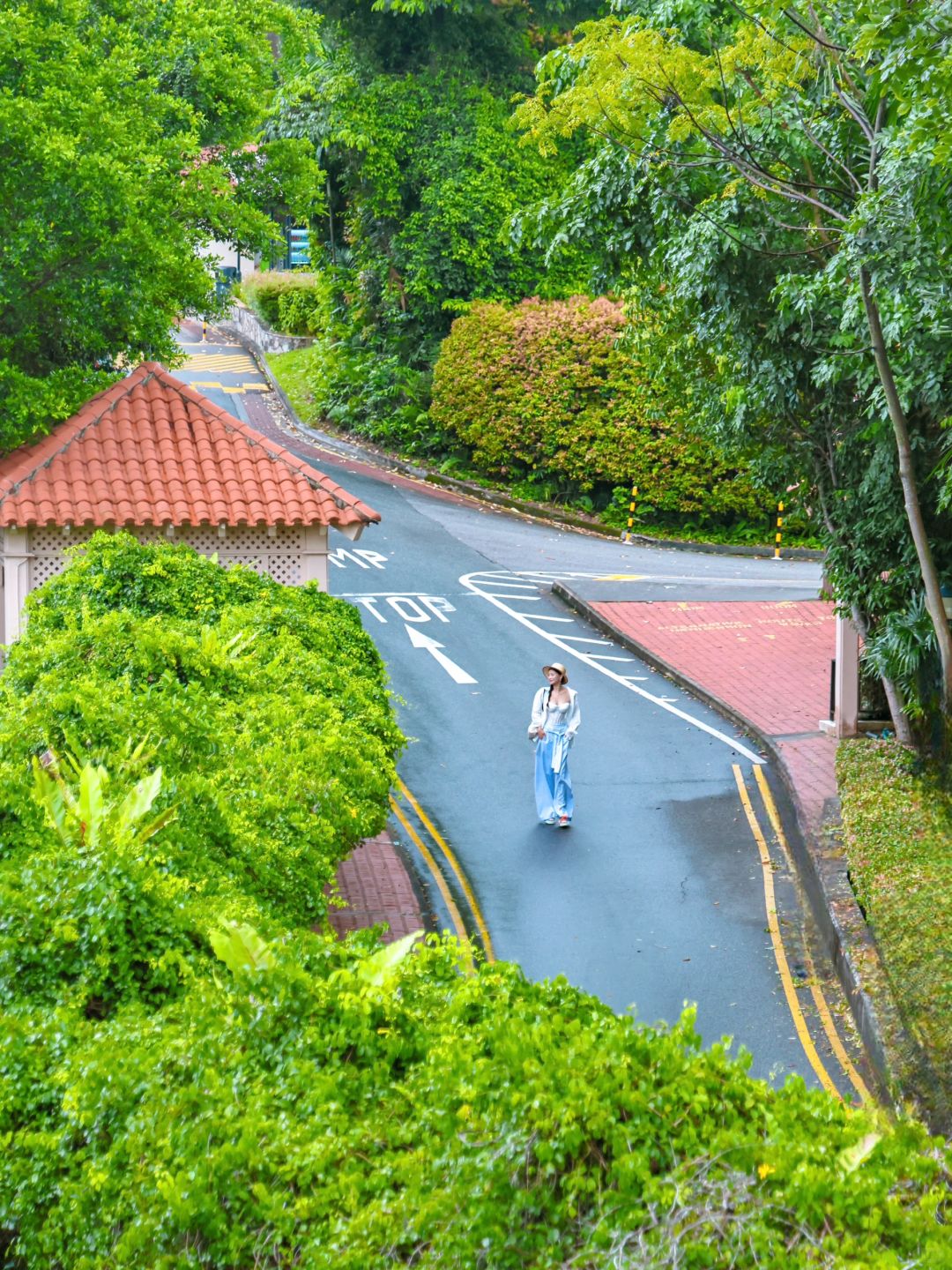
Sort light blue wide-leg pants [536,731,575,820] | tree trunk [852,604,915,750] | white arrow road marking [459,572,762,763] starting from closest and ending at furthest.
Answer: light blue wide-leg pants [536,731,575,820] → tree trunk [852,604,915,750] → white arrow road marking [459,572,762,763]

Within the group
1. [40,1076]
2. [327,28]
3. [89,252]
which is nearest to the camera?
[40,1076]

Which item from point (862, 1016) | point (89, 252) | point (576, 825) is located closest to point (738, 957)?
point (862, 1016)

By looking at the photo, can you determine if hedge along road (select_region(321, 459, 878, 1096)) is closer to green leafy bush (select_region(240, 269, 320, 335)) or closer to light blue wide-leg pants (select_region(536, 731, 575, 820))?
light blue wide-leg pants (select_region(536, 731, 575, 820))

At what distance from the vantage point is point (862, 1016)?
1027cm

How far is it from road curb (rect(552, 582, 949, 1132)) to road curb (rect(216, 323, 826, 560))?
13613 millimetres

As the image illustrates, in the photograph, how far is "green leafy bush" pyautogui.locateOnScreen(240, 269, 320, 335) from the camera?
158 feet

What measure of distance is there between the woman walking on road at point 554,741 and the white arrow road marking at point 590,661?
11.0 feet

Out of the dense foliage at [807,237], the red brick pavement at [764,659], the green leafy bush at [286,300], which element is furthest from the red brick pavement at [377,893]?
the green leafy bush at [286,300]

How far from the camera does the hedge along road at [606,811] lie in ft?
37.2

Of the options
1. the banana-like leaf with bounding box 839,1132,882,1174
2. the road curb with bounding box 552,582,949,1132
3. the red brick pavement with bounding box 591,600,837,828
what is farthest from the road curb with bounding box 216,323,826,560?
the banana-like leaf with bounding box 839,1132,882,1174

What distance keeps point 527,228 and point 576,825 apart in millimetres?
6578

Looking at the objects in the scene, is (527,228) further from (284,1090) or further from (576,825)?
(284,1090)

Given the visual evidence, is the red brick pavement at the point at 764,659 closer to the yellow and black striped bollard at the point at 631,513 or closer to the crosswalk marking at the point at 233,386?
the yellow and black striped bollard at the point at 631,513

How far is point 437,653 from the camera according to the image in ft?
70.6
